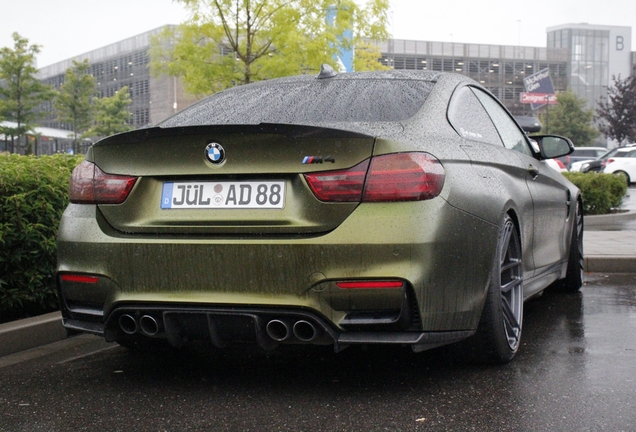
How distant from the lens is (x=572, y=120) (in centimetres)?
7481

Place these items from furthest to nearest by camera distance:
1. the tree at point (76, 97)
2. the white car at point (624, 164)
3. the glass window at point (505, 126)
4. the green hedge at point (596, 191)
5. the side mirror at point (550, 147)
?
the tree at point (76, 97) < the white car at point (624, 164) < the green hedge at point (596, 191) < the side mirror at point (550, 147) < the glass window at point (505, 126)

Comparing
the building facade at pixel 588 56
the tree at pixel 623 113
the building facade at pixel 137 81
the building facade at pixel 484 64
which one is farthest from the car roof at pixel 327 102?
the building facade at pixel 588 56

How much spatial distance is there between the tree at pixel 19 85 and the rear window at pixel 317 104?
57.3 m

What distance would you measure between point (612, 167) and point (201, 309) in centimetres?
3275

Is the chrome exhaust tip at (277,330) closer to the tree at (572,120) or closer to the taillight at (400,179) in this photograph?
the taillight at (400,179)

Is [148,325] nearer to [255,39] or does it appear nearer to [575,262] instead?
[575,262]

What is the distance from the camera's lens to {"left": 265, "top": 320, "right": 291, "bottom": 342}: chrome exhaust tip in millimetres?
3352

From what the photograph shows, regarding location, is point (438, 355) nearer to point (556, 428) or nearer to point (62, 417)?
point (556, 428)

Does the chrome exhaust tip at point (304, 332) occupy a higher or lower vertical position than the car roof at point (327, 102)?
lower

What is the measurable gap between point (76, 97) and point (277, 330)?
7169 cm

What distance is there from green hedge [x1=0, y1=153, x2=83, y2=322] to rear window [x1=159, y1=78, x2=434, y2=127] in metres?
1.38

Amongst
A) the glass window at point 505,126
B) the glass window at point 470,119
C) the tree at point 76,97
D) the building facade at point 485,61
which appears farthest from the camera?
the building facade at point 485,61

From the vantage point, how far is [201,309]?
3402 millimetres

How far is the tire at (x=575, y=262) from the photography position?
21.1 feet
